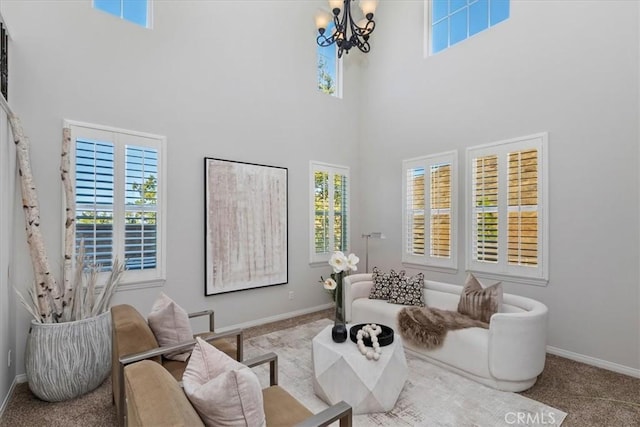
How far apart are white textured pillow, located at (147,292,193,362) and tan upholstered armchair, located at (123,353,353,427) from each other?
0.85m

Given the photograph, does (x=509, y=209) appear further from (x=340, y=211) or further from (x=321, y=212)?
(x=321, y=212)

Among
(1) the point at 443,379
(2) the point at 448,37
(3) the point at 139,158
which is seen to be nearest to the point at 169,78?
(3) the point at 139,158

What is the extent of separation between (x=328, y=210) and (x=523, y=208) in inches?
105

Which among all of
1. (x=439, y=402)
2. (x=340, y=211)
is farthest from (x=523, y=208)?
(x=340, y=211)

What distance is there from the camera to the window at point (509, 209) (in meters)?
3.59

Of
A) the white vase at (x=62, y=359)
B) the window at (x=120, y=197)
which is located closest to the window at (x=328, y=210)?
the window at (x=120, y=197)

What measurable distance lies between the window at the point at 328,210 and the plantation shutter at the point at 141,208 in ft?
7.35

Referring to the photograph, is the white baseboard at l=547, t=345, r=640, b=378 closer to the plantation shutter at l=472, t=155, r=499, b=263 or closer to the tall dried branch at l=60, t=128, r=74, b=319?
the plantation shutter at l=472, t=155, r=499, b=263

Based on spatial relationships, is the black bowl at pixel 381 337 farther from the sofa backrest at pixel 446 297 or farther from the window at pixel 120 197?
the window at pixel 120 197

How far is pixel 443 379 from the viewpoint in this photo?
9.33 ft

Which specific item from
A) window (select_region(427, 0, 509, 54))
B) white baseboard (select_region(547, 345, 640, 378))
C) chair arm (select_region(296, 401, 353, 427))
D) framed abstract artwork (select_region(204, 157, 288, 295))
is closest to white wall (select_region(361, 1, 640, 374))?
white baseboard (select_region(547, 345, 640, 378))

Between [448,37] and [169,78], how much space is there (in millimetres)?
3802

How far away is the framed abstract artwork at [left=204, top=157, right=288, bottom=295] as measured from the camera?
3971 mm

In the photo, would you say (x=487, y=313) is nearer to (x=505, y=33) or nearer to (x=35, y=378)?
(x=505, y=33)
